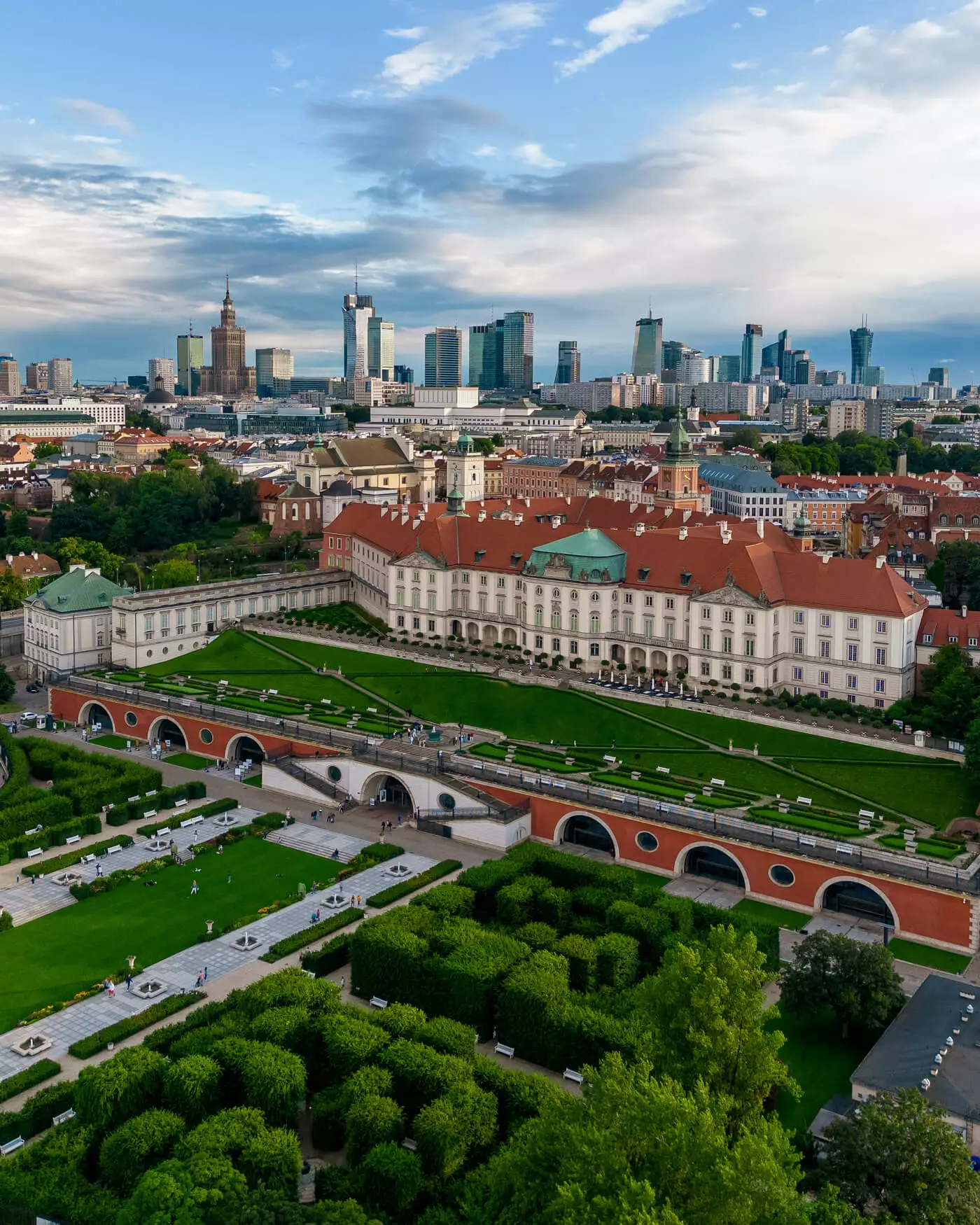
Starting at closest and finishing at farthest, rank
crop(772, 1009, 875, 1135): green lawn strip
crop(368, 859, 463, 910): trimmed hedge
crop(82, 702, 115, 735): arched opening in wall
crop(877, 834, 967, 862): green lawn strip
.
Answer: crop(772, 1009, 875, 1135): green lawn strip < crop(368, 859, 463, 910): trimmed hedge < crop(877, 834, 967, 862): green lawn strip < crop(82, 702, 115, 735): arched opening in wall

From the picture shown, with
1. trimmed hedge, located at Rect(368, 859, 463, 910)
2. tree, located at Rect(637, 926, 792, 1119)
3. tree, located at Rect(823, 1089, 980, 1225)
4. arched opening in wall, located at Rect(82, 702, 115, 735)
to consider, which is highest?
tree, located at Rect(637, 926, 792, 1119)

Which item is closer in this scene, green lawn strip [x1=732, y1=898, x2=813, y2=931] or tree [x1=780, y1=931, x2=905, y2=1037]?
tree [x1=780, y1=931, x2=905, y2=1037]

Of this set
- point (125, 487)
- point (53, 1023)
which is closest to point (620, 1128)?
point (53, 1023)

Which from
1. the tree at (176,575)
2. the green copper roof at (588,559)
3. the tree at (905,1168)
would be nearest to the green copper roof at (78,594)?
the tree at (176,575)

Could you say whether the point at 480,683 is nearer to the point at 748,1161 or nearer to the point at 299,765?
the point at 299,765

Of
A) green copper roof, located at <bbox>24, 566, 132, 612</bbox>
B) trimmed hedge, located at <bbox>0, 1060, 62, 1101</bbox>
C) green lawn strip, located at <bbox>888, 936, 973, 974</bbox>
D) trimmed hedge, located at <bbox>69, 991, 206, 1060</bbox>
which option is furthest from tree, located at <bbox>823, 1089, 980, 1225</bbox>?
green copper roof, located at <bbox>24, 566, 132, 612</bbox>

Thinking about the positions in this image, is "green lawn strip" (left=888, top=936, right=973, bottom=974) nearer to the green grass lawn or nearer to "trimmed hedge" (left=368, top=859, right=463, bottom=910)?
"trimmed hedge" (left=368, top=859, right=463, bottom=910)
